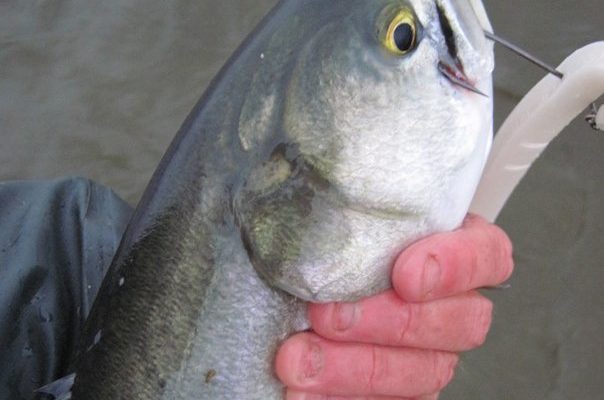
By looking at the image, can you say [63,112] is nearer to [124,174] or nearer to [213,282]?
[124,174]

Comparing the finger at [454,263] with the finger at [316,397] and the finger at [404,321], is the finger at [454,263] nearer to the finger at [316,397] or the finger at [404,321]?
the finger at [404,321]

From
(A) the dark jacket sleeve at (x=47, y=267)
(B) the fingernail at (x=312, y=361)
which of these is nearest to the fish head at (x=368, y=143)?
(B) the fingernail at (x=312, y=361)

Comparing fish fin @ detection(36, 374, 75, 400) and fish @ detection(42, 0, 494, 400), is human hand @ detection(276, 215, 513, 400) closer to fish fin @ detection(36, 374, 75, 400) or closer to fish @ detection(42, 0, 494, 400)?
fish @ detection(42, 0, 494, 400)

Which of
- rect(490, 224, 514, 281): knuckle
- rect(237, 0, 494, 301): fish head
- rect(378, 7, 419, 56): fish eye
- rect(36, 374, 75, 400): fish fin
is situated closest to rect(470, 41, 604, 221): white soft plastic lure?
rect(490, 224, 514, 281): knuckle

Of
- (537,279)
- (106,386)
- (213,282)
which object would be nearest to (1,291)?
(106,386)

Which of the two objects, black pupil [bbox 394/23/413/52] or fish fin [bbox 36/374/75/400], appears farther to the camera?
fish fin [bbox 36/374/75/400]
